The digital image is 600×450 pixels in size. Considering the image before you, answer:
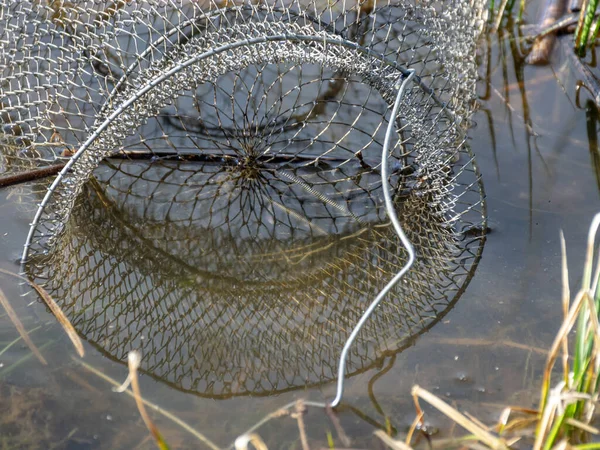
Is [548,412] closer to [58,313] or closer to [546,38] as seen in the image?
[58,313]

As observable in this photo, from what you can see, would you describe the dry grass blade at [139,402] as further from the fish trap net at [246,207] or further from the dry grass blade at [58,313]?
the dry grass blade at [58,313]

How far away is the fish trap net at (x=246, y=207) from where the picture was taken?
178 centimetres

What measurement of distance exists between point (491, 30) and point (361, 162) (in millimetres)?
1172

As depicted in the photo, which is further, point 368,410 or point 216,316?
point 216,316

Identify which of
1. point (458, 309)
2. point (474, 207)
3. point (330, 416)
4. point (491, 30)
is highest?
point (491, 30)

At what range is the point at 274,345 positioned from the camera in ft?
5.81

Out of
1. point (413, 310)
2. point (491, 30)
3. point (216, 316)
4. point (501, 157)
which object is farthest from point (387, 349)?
point (491, 30)

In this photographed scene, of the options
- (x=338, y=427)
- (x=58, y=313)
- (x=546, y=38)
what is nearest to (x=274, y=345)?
(x=338, y=427)

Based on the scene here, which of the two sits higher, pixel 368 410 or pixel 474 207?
pixel 474 207

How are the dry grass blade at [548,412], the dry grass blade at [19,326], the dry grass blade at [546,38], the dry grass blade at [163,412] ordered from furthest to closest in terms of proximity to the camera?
the dry grass blade at [546,38] → the dry grass blade at [19,326] → the dry grass blade at [163,412] → the dry grass blade at [548,412]

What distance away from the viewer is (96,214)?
85.8 inches

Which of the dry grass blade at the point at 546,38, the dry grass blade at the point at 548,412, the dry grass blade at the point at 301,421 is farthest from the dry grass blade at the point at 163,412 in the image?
the dry grass blade at the point at 546,38

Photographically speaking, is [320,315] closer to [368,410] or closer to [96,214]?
[368,410]

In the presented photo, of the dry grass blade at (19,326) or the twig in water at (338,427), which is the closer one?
the twig in water at (338,427)
